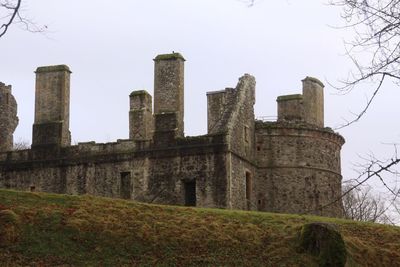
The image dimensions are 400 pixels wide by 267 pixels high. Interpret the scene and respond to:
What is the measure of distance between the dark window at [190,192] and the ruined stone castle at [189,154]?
40 mm

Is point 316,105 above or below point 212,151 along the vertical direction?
above

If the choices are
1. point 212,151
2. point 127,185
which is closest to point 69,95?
point 127,185

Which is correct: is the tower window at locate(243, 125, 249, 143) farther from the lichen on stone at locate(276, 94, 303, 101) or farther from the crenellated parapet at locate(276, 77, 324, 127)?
the lichen on stone at locate(276, 94, 303, 101)

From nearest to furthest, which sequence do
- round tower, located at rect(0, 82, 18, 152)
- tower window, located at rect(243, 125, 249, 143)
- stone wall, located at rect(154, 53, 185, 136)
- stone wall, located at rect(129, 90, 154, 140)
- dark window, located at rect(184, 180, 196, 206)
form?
dark window, located at rect(184, 180, 196, 206) → stone wall, located at rect(154, 53, 185, 136) → tower window, located at rect(243, 125, 249, 143) → stone wall, located at rect(129, 90, 154, 140) → round tower, located at rect(0, 82, 18, 152)

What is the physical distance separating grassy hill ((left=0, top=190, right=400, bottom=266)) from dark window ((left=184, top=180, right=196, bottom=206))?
273 inches

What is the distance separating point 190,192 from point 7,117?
1102 cm

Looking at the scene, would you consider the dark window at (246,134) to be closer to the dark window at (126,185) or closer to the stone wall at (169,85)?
the stone wall at (169,85)

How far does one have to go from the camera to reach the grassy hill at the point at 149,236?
22.6 m

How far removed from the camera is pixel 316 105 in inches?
1527

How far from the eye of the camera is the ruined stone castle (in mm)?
34969

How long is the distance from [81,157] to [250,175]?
719 cm

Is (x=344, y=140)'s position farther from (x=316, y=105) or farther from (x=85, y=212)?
(x=85, y=212)

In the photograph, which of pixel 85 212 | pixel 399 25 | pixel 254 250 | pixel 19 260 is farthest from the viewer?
pixel 85 212

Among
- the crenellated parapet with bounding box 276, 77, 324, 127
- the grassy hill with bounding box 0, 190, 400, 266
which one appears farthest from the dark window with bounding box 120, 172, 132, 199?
the grassy hill with bounding box 0, 190, 400, 266
